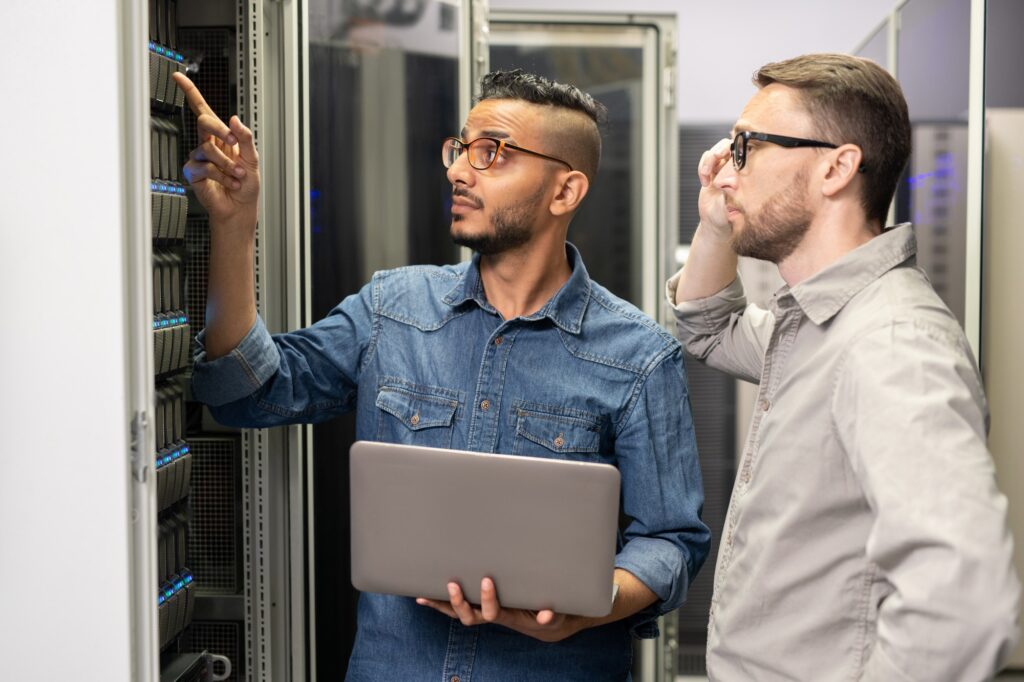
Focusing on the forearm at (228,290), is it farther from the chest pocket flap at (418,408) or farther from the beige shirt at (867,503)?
the beige shirt at (867,503)

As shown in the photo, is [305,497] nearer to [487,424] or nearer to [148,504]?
[487,424]

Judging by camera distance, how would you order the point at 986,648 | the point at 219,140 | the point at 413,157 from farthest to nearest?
the point at 413,157
the point at 219,140
the point at 986,648

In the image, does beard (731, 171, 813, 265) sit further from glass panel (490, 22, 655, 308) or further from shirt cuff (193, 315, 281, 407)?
glass panel (490, 22, 655, 308)

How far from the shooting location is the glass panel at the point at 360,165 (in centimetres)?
201

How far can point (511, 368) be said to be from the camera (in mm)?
1661

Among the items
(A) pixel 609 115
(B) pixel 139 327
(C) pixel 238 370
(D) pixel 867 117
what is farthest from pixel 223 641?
(A) pixel 609 115

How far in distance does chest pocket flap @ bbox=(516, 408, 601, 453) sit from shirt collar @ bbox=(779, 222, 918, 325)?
45cm

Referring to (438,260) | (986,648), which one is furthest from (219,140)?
(986,648)

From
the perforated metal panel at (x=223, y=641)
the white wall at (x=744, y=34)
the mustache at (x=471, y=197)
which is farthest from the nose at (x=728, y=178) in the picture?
the white wall at (x=744, y=34)

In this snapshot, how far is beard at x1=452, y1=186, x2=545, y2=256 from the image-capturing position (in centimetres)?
170

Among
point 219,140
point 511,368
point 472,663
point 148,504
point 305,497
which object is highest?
point 219,140

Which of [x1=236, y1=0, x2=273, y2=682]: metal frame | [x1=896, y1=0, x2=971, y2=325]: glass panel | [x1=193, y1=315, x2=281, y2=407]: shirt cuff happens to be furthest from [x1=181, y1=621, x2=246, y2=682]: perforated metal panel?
[x1=896, y1=0, x2=971, y2=325]: glass panel

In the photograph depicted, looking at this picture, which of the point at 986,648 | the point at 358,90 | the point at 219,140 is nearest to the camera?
the point at 986,648

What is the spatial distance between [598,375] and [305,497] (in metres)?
0.65
